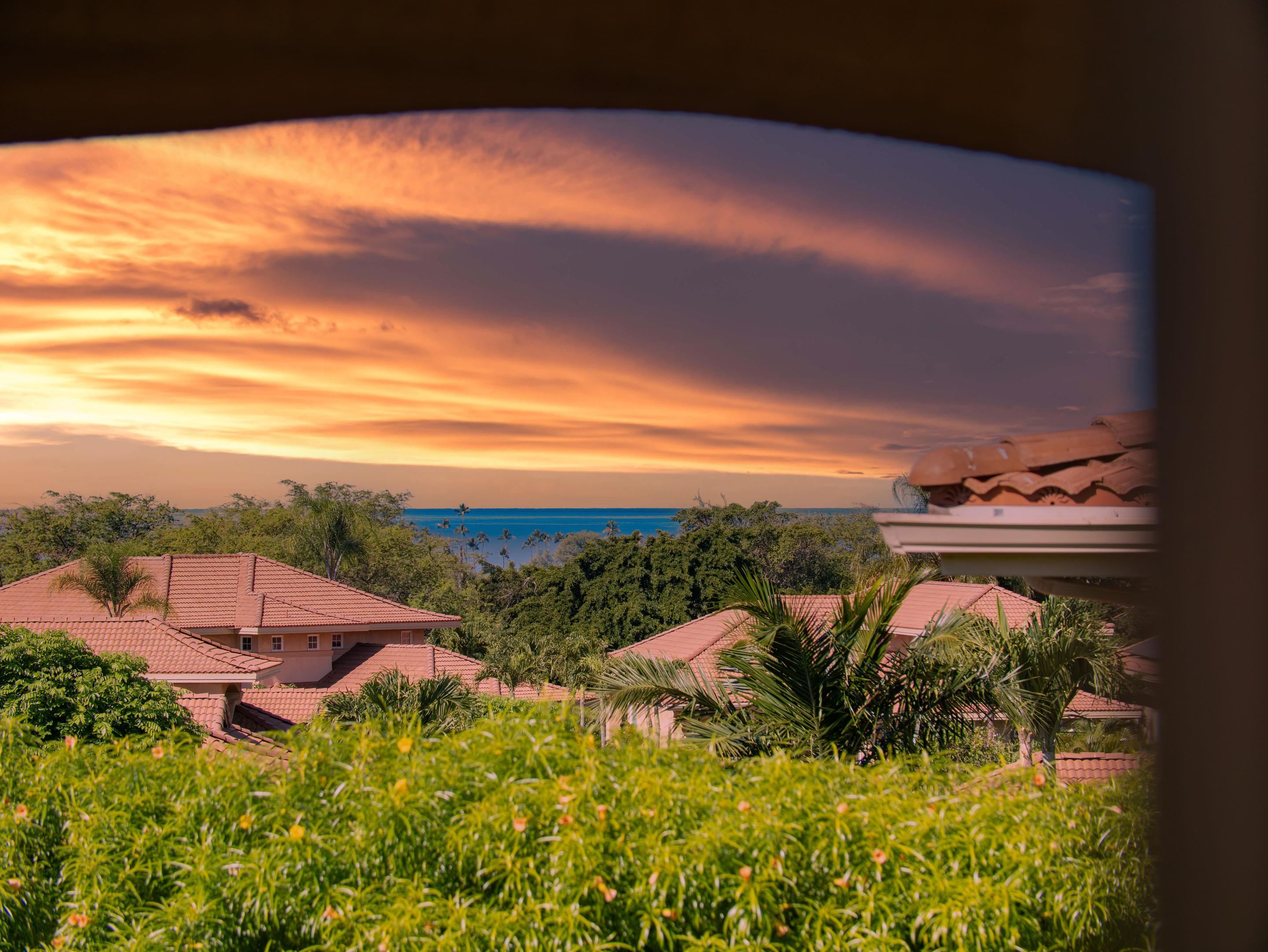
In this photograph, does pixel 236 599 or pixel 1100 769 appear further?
pixel 236 599

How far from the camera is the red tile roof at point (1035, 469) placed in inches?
54.4

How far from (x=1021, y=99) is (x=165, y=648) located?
14.2 metres

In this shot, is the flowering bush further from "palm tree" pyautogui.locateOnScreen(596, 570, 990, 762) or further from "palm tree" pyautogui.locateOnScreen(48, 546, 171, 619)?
"palm tree" pyautogui.locateOnScreen(48, 546, 171, 619)

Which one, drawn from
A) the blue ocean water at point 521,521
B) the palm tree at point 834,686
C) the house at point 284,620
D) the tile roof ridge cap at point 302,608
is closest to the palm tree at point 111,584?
the house at point 284,620

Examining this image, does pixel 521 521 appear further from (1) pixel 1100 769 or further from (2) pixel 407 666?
(1) pixel 1100 769

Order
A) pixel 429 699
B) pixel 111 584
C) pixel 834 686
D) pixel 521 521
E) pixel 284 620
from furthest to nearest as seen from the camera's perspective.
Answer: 1. pixel 521 521
2. pixel 284 620
3. pixel 111 584
4. pixel 429 699
5. pixel 834 686

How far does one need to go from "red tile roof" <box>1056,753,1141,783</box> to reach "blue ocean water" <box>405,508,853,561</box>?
42.3m

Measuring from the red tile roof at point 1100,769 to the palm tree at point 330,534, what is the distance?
2634 centimetres

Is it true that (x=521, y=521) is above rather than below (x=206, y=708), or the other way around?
above

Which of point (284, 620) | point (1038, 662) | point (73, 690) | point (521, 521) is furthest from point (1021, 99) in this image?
point (521, 521)

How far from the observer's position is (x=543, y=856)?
7.06 feet

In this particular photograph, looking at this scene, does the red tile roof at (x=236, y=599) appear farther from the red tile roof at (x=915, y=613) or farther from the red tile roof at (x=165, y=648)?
the red tile roof at (x=915, y=613)

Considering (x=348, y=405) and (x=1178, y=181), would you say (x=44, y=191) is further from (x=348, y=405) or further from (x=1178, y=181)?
(x=348, y=405)

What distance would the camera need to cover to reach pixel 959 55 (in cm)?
194
